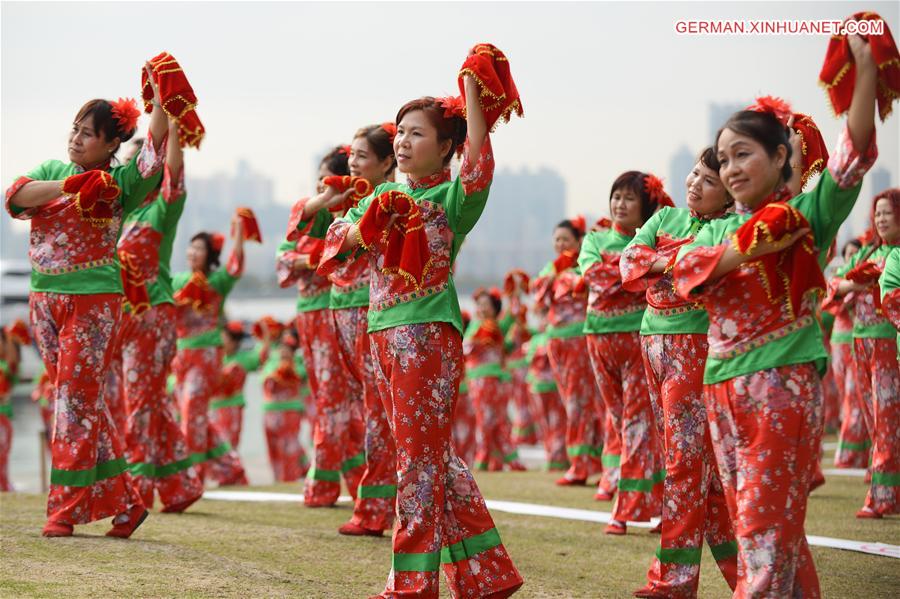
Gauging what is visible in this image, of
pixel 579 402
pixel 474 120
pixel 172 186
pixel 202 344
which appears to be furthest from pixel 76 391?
pixel 579 402

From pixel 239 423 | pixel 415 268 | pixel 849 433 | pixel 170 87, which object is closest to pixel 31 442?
pixel 239 423

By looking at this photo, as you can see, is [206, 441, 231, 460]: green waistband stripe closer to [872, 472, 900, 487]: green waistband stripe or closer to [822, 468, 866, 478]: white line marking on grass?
[822, 468, 866, 478]: white line marking on grass

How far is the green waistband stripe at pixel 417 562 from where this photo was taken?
3668 mm

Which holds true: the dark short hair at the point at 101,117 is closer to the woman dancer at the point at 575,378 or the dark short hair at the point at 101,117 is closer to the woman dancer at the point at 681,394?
the woman dancer at the point at 681,394

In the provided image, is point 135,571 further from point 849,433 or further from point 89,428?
point 849,433

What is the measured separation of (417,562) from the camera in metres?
3.68

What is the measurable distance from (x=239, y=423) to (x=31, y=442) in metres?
8.75

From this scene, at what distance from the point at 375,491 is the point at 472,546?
66.3 inches

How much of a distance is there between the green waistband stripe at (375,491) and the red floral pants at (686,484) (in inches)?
59.5

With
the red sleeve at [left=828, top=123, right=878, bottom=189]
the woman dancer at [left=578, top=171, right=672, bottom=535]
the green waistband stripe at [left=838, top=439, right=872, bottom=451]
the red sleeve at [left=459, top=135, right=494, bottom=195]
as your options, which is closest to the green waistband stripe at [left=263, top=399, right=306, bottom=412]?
the green waistband stripe at [left=838, top=439, right=872, bottom=451]

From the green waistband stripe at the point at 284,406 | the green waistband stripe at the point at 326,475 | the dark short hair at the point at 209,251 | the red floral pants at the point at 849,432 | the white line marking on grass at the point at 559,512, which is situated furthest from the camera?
the green waistband stripe at the point at 284,406

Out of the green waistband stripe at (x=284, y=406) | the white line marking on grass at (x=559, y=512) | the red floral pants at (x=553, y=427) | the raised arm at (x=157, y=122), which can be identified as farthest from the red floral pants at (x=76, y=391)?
the green waistband stripe at (x=284, y=406)

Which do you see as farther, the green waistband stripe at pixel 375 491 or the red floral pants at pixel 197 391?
the red floral pants at pixel 197 391

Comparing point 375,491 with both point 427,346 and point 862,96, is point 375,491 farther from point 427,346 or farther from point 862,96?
point 862,96
